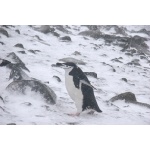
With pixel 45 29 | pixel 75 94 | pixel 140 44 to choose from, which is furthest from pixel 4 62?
pixel 140 44

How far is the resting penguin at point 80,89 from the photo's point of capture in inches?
81.4

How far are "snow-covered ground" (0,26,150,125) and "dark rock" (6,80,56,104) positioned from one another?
0.03 meters

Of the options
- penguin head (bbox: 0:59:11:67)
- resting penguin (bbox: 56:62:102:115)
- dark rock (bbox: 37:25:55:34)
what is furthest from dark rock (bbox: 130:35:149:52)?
penguin head (bbox: 0:59:11:67)

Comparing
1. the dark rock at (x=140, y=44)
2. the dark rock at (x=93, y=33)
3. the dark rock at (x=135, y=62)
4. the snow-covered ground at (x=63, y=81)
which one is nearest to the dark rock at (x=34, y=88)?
the snow-covered ground at (x=63, y=81)

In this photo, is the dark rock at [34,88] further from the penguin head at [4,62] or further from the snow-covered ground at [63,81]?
the penguin head at [4,62]

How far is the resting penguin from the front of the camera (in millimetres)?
2066

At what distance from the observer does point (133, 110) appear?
2.07 m

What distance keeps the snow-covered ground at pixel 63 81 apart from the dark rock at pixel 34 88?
28 mm

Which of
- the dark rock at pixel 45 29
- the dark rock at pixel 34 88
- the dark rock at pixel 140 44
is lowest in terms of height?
the dark rock at pixel 34 88

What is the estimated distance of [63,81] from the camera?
2.10 m

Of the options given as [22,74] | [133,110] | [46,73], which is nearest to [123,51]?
[133,110]

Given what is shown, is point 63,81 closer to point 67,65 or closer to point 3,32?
point 67,65
